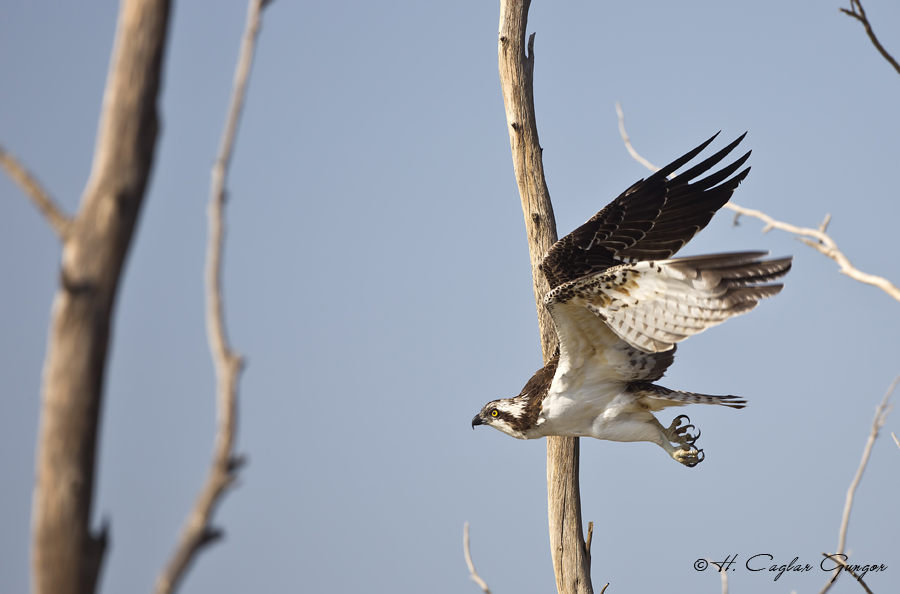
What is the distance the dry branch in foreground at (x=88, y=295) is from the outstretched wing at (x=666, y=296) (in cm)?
308

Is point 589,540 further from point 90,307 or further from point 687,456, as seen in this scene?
point 90,307

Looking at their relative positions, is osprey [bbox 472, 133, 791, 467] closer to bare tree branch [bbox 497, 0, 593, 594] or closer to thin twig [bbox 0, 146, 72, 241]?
bare tree branch [bbox 497, 0, 593, 594]

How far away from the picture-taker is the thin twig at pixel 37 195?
165 centimetres

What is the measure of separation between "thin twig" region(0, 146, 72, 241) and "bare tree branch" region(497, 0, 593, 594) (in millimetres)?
4395

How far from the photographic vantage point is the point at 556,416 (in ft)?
17.3

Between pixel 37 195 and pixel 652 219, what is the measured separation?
418 centimetres

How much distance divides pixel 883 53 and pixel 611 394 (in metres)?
3.40

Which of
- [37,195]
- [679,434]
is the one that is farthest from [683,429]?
[37,195]

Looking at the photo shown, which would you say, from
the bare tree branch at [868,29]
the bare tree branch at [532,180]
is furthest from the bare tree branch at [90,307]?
the bare tree branch at [532,180]

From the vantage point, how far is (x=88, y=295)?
1.62 meters

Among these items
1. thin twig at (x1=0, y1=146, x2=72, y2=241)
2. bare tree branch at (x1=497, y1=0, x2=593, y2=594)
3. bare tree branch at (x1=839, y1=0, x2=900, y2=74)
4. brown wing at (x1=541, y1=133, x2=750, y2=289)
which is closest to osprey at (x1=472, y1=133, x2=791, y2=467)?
brown wing at (x1=541, y1=133, x2=750, y2=289)

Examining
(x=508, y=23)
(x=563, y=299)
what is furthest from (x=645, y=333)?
(x=508, y=23)

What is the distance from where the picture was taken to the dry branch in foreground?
5.21 ft

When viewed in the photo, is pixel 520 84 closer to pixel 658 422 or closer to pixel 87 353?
pixel 658 422
